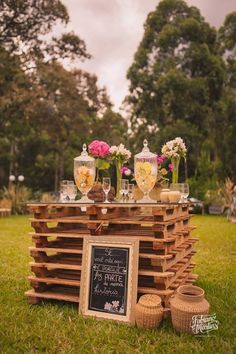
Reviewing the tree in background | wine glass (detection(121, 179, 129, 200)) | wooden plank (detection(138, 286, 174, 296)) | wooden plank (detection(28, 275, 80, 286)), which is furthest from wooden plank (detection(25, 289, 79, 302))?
the tree in background

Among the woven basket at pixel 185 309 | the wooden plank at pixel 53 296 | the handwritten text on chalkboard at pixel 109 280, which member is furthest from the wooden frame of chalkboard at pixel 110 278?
the woven basket at pixel 185 309

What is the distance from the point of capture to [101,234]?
3.97m

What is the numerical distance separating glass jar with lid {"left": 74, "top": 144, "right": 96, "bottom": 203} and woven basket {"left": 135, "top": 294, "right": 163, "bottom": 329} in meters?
1.21

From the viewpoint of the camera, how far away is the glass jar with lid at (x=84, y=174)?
4109 mm

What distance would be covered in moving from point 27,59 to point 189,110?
362 inches

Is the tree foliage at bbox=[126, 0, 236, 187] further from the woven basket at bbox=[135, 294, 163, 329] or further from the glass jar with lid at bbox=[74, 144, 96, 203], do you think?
the woven basket at bbox=[135, 294, 163, 329]

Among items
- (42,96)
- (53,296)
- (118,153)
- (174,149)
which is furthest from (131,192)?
(42,96)

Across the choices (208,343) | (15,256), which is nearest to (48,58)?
(15,256)

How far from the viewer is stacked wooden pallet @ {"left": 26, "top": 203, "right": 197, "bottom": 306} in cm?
357

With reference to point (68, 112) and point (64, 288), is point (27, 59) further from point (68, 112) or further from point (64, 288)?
point (64, 288)

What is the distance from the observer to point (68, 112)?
23.2 metres

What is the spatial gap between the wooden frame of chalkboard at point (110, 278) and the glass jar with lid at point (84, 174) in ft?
1.88

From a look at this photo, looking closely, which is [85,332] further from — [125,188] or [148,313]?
[125,188]

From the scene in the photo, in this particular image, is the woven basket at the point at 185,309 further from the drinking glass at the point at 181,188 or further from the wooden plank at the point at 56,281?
the drinking glass at the point at 181,188
